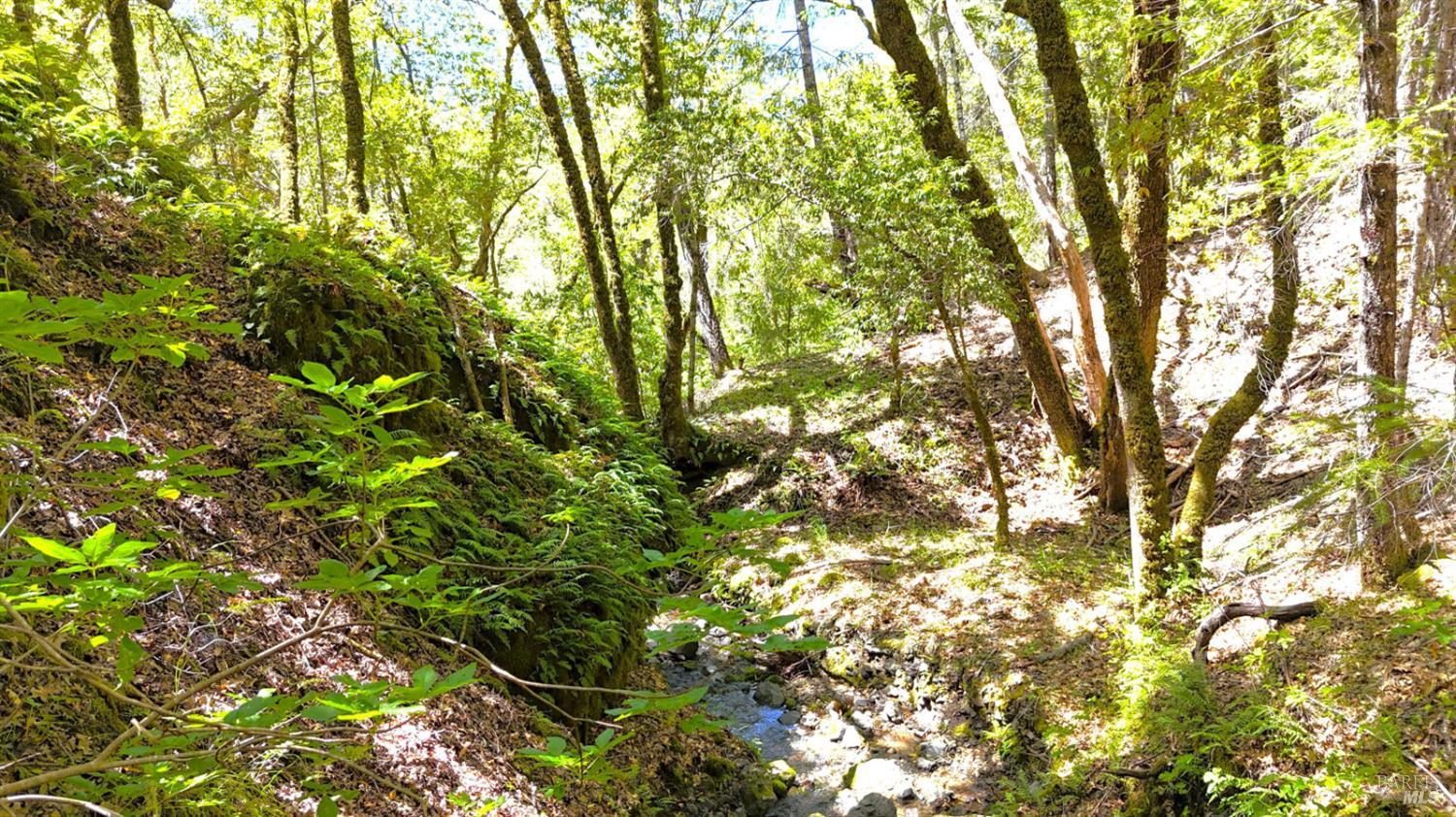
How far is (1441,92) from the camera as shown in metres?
4.41

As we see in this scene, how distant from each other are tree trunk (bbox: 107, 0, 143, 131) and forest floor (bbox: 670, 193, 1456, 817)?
26.7ft

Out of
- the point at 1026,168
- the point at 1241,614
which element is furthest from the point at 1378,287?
the point at 1026,168

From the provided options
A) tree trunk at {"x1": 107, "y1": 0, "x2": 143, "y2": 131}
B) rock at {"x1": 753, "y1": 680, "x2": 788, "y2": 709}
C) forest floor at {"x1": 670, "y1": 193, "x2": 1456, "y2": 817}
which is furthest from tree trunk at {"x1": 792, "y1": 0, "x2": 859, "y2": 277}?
tree trunk at {"x1": 107, "y1": 0, "x2": 143, "y2": 131}

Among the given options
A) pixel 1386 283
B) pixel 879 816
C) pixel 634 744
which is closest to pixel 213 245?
pixel 634 744

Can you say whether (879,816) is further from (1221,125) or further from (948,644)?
(1221,125)

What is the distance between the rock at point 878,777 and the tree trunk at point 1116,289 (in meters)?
2.61

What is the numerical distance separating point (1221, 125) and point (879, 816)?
597 cm

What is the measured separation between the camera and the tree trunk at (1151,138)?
5.32m

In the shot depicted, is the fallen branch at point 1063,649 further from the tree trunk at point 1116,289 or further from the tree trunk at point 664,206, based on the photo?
the tree trunk at point 664,206

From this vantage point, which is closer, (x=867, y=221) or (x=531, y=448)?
(x=531, y=448)

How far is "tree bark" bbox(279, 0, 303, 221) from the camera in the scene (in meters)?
7.99

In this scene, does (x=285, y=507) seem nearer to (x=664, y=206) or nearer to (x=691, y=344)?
(x=664, y=206)

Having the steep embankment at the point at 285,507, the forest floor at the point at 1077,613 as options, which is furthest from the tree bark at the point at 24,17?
the forest floor at the point at 1077,613

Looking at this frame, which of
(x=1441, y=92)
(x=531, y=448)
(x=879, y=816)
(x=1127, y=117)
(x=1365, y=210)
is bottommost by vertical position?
(x=879, y=816)
